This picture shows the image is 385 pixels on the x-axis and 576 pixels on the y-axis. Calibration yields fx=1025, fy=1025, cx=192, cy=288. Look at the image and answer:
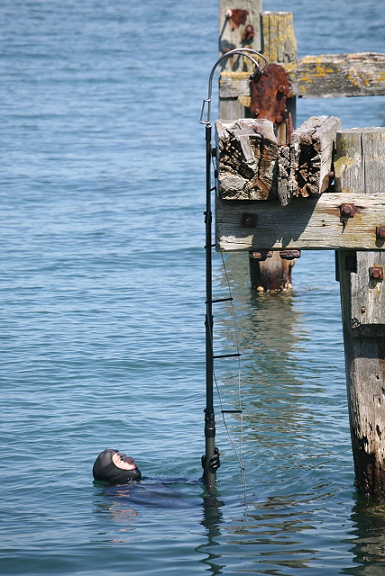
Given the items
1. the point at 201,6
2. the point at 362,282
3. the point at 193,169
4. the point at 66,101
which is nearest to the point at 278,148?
the point at 362,282

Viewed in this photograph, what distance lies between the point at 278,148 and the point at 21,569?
3.24m

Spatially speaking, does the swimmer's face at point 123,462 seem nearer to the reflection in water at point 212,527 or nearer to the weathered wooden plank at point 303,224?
the reflection in water at point 212,527

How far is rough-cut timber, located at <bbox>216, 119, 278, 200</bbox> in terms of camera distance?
5.88m

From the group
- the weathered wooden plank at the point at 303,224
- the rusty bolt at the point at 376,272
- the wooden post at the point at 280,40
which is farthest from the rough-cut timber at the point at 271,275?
the weathered wooden plank at the point at 303,224

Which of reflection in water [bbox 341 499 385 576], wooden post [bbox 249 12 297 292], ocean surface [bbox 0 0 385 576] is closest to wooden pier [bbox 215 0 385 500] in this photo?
reflection in water [bbox 341 499 385 576]

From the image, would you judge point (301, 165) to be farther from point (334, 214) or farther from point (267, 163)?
point (334, 214)

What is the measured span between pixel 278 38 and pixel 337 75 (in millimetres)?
998

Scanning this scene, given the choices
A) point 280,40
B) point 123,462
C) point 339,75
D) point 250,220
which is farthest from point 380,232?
point 280,40

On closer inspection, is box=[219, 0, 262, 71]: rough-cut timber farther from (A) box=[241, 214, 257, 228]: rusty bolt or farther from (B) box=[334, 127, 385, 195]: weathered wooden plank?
(A) box=[241, 214, 257, 228]: rusty bolt

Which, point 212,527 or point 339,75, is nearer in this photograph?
point 212,527

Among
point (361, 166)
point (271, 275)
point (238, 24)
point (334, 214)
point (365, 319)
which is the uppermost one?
point (238, 24)

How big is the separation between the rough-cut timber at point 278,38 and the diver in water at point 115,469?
18.1 feet

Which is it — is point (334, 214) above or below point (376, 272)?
above

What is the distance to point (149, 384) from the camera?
34.6 feet
